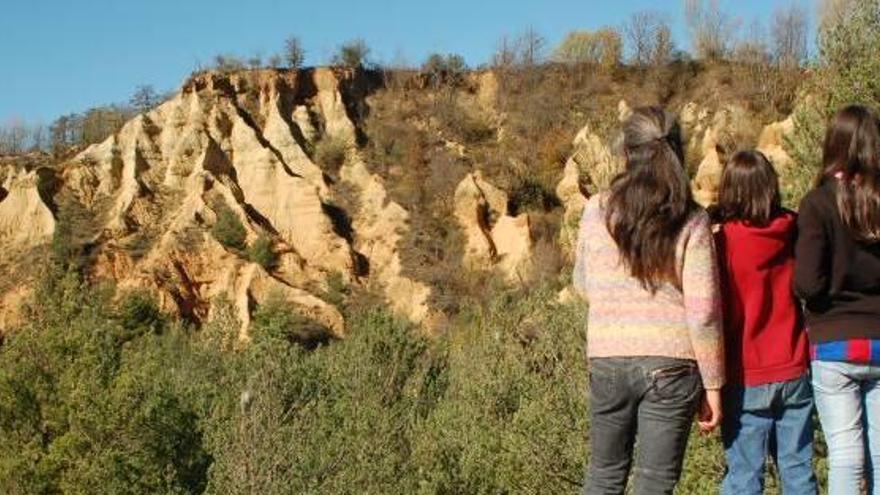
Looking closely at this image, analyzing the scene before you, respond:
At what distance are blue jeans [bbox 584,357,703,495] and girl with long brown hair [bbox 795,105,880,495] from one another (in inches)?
20.7

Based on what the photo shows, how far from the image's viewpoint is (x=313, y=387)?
914 inches

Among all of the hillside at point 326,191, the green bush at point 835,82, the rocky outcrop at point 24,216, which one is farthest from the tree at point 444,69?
the green bush at point 835,82

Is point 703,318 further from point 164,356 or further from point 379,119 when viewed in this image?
point 379,119

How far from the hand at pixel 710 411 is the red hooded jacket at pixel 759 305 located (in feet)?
0.62

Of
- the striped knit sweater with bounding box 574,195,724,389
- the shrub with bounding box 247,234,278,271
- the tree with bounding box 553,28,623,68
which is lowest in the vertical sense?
the shrub with bounding box 247,234,278,271

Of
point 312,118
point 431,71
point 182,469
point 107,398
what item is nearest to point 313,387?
point 182,469

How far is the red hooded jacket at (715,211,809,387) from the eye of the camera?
3236 mm

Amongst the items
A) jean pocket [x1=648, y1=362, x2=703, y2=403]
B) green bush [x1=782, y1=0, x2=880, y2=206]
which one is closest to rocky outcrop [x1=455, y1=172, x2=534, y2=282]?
green bush [x1=782, y1=0, x2=880, y2=206]

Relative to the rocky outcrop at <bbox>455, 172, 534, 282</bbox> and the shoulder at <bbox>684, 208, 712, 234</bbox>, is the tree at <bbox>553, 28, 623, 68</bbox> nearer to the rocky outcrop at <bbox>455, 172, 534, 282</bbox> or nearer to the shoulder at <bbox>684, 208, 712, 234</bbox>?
the rocky outcrop at <bbox>455, 172, 534, 282</bbox>

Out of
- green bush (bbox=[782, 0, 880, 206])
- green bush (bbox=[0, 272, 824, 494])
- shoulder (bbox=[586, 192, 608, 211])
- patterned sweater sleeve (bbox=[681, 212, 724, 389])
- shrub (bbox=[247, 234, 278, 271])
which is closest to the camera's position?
patterned sweater sleeve (bbox=[681, 212, 724, 389])

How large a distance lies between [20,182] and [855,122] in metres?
41.2

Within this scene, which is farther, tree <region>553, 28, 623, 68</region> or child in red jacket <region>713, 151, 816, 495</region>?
tree <region>553, 28, 623, 68</region>

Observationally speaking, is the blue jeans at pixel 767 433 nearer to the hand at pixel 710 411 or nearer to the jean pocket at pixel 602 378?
the hand at pixel 710 411

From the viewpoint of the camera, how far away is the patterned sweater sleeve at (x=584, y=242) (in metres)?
3.18
